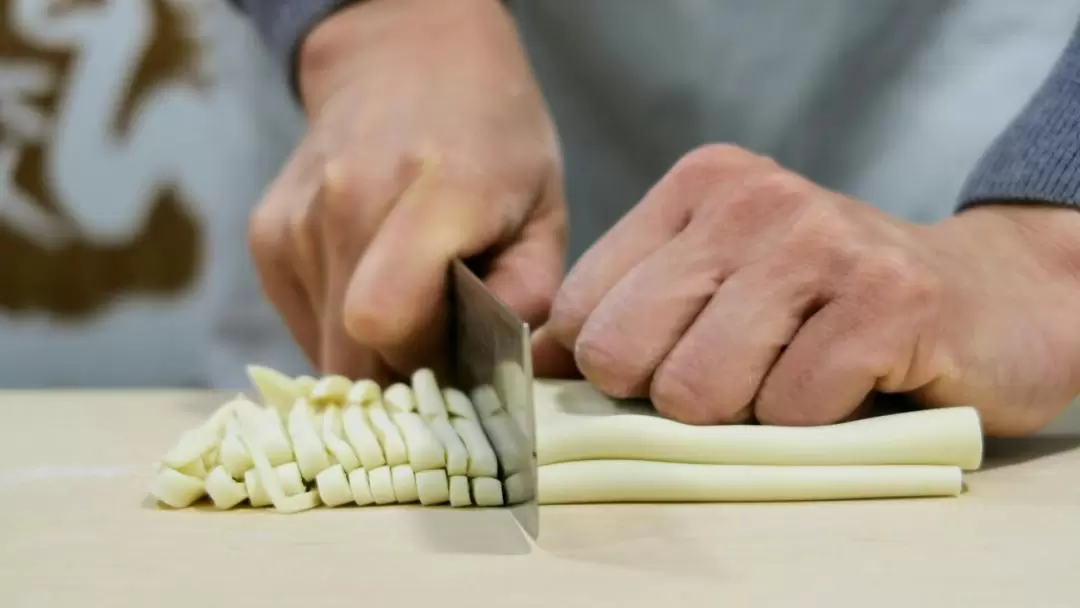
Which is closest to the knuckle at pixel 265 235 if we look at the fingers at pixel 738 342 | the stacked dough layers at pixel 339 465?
the stacked dough layers at pixel 339 465

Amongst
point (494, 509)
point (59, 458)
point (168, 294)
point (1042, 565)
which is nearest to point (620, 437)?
point (494, 509)

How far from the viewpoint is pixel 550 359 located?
646 millimetres

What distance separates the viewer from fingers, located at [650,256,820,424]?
497 mm

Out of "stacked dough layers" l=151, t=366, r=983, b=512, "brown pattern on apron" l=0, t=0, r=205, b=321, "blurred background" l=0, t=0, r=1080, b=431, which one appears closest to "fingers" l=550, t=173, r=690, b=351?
"stacked dough layers" l=151, t=366, r=983, b=512

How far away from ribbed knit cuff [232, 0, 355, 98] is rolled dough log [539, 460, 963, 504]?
0.49 metres

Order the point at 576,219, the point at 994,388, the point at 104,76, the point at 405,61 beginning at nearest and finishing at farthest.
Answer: the point at 994,388 → the point at 405,61 → the point at 576,219 → the point at 104,76

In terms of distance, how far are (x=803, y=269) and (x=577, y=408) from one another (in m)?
0.15

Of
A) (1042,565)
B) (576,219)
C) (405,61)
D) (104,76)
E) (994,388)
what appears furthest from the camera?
(104,76)

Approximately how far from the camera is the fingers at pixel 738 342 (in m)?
0.50

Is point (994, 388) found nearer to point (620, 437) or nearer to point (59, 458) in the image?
point (620, 437)

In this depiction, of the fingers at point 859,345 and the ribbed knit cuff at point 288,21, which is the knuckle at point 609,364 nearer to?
the fingers at point 859,345

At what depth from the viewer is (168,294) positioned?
3.85ft

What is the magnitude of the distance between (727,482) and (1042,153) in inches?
11.6

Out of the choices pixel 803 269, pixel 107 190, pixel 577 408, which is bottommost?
pixel 107 190
